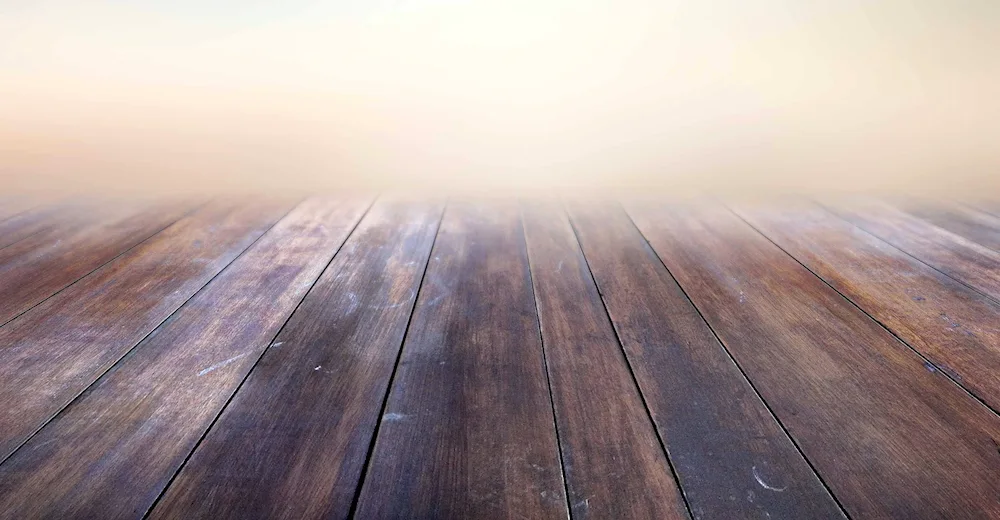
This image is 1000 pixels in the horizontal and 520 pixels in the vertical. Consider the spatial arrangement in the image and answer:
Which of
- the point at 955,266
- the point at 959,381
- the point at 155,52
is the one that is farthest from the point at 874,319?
the point at 155,52

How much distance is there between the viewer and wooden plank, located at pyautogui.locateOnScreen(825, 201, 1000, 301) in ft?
3.82

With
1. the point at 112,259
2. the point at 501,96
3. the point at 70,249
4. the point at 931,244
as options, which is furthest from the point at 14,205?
the point at 931,244

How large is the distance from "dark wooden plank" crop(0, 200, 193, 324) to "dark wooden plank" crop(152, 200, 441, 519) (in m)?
0.49

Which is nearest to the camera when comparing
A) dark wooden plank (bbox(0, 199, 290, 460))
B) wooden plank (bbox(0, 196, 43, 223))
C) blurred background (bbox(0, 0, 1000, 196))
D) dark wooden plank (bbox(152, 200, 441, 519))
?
dark wooden plank (bbox(152, 200, 441, 519))

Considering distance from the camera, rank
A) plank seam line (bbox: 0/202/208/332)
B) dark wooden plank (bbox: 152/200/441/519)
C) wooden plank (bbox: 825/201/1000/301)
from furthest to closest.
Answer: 1. wooden plank (bbox: 825/201/1000/301)
2. plank seam line (bbox: 0/202/208/332)
3. dark wooden plank (bbox: 152/200/441/519)

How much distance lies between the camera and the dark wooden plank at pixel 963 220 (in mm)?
1429

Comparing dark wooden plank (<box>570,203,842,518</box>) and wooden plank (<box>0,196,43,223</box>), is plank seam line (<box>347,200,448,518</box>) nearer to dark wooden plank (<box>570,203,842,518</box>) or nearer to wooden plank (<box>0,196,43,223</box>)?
dark wooden plank (<box>570,203,842,518</box>)

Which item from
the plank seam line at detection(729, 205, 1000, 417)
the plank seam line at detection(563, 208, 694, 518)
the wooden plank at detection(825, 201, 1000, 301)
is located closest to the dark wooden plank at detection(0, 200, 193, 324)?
the plank seam line at detection(563, 208, 694, 518)

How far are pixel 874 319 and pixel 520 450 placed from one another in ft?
2.23

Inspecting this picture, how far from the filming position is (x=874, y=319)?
38.0 inches

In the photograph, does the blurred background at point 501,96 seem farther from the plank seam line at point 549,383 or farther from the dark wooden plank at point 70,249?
the plank seam line at point 549,383

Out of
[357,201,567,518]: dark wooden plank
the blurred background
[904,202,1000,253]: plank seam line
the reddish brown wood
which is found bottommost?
[904,202,1000,253]: plank seam line

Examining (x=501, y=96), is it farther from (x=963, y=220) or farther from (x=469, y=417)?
(x=469, y=417)

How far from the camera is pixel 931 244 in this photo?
1.38 m
